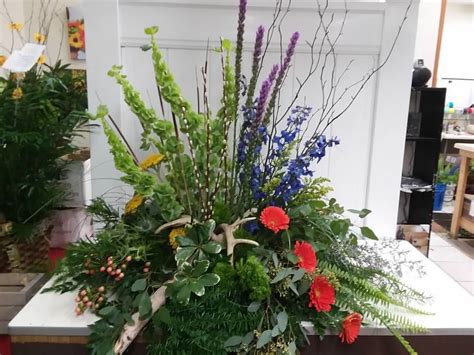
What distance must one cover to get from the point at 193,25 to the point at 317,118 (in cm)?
49

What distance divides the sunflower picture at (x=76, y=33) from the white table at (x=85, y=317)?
2886mm

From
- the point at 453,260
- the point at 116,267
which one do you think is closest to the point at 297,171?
the point at 116,267

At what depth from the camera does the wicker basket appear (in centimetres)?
A: 154

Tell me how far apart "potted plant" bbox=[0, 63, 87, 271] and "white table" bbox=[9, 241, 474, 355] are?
24.6 inches

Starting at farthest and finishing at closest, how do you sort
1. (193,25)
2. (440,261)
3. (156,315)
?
1. (440,261)
2. (193,25)
3. (156,315)

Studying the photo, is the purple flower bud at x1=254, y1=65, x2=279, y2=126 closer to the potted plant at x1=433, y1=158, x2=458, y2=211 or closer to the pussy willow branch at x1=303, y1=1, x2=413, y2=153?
the pussy willow branch at x1=303, y1=1, x2=413, y2=153

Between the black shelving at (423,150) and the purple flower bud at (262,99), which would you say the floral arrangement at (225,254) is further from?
the black shelving at (423,150)

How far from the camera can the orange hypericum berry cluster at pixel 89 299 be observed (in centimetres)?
89

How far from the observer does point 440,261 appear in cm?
329

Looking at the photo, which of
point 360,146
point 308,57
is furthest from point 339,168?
point 308,57

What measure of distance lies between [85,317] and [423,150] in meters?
2.99

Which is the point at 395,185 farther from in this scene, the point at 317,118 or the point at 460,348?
the point at 460,348

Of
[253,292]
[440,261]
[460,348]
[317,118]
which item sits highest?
[317,118]

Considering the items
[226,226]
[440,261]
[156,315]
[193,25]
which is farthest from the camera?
[440,261]
